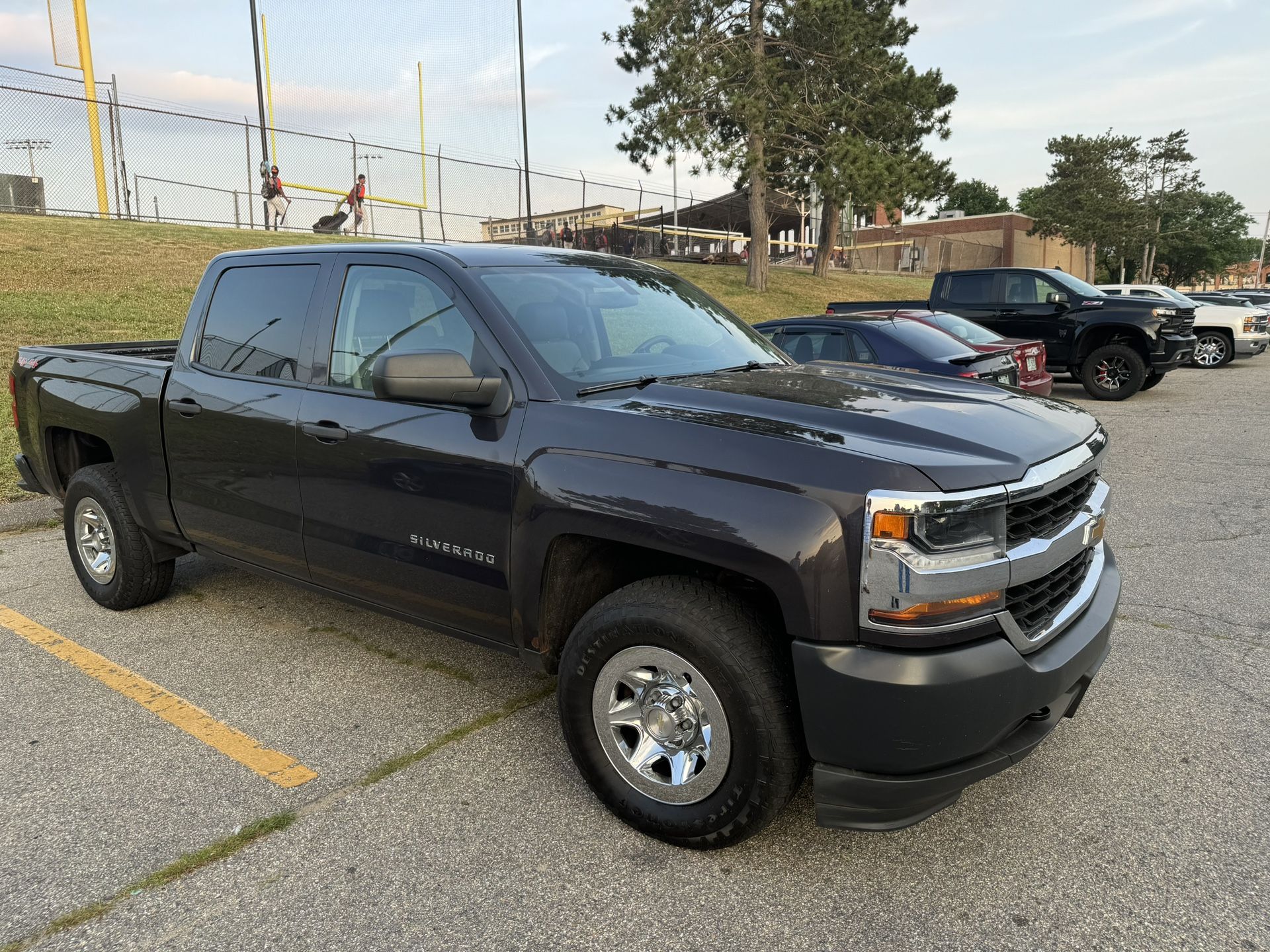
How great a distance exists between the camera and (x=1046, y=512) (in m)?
2.64

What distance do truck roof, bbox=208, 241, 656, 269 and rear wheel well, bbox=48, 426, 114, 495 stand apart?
1596mm

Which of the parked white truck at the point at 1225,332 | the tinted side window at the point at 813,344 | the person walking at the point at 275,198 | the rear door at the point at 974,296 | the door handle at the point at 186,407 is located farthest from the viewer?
the person walking at the point at 275,198

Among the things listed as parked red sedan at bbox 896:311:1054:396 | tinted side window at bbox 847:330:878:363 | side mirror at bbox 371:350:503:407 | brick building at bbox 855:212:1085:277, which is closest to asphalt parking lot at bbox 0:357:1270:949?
side mirror at bbox 371:350:503:407

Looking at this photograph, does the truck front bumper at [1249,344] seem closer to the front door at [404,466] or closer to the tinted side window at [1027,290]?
the tinted side window at [1027,290]

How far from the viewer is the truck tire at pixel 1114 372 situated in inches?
527

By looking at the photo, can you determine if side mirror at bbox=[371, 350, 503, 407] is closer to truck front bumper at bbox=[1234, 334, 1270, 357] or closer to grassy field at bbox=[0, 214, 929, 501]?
grassy field at bbox=[0, 214, 929, 501]

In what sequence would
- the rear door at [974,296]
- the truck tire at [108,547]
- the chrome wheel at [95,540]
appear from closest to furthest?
the truck tire at [108,547] → the chrome wheel at [95,540] → the rear door at [974,296]

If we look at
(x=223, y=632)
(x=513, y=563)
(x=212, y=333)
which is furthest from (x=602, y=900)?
(x=212, y=333)

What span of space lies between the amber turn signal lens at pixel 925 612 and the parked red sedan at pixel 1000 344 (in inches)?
287

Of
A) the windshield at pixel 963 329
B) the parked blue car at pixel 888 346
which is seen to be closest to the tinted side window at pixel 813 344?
the parked blue car at pixel 888 346

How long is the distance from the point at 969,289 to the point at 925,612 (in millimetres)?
13278

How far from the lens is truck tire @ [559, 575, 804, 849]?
252 cm

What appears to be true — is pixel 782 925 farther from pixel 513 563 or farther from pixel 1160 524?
pixel 1160 524

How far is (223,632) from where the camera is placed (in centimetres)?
452
